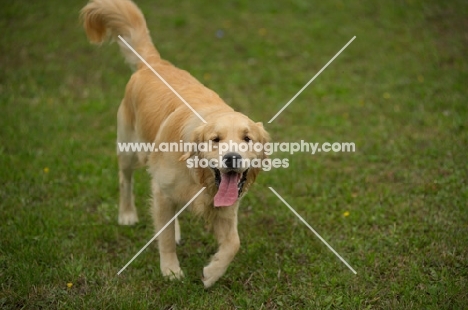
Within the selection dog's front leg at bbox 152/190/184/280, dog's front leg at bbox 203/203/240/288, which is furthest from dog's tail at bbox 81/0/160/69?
dog's front leg at bbox 203/203/240/288

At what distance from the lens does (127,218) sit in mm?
5492

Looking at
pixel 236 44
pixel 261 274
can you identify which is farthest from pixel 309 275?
pixel 236 44

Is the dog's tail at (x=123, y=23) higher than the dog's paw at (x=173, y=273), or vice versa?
the dog's tail at (x=123, y=23)

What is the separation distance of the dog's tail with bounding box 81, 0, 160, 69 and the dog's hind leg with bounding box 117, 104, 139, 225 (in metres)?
0.66

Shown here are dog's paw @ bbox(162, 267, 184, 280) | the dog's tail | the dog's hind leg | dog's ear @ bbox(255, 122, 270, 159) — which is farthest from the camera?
the dog's tail

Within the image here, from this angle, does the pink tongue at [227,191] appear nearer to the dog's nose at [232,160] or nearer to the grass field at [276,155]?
the dog's nose at [232,160]

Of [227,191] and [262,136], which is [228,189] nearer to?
[227,191]

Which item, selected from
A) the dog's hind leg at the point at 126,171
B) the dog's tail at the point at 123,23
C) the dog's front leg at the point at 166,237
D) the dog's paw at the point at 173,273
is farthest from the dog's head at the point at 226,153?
the dog's tail at the point at 123,23

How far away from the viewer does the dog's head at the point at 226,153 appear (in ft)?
12.6

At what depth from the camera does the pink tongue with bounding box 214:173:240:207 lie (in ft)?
13.1

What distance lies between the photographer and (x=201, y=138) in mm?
4066

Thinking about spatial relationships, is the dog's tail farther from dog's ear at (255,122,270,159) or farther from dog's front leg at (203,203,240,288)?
dog's front leg at (203,203,240,288)

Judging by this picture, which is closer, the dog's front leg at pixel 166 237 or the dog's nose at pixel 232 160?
the dog's nose at pixel 232 160

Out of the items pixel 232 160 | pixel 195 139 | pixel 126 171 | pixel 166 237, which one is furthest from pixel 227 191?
pixel 126 171
